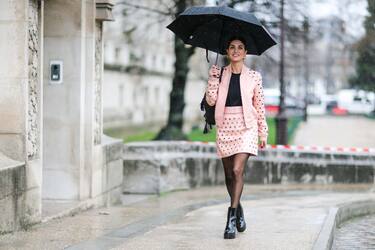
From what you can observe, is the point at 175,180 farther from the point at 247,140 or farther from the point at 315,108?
the point at 315,108

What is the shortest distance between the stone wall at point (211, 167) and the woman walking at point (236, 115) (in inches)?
292

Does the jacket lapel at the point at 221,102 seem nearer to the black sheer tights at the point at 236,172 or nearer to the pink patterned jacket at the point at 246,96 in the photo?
the pink patterned jacket at the point at 246,96

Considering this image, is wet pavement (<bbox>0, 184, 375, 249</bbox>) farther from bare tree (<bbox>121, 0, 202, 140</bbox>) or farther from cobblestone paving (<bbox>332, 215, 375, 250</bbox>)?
bare tree (<bbox>121, 0, 202, 140</bbox>)

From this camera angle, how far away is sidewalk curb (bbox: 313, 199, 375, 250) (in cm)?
763

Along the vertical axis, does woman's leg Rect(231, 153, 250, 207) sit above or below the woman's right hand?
below

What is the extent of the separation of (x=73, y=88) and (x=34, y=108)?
1.91 metres

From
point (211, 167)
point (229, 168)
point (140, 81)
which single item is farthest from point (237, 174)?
point (140, 81)

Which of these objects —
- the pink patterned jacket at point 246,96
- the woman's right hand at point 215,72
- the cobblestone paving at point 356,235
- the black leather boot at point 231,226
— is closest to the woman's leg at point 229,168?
the black leather boot at point 231,226

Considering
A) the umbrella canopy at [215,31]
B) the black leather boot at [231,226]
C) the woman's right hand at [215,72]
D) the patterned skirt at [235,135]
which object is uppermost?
the umbrella canopy at [215,31]

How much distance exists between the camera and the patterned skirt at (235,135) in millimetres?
7969

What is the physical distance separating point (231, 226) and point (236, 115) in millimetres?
1102

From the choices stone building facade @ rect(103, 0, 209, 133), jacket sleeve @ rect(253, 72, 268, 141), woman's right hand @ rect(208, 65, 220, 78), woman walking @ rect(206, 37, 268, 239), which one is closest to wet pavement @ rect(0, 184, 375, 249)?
woman walking @ rect(206, 37, 268, 239)

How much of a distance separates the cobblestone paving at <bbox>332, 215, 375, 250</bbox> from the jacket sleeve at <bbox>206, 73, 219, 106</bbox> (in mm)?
2122

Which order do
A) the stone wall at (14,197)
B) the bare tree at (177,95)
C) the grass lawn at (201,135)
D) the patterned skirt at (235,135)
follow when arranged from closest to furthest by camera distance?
the stone wall at (14,197) → the patterned skirt at (235,135) → the bare tree at (177,95) → the grass lawn at (201,135)
